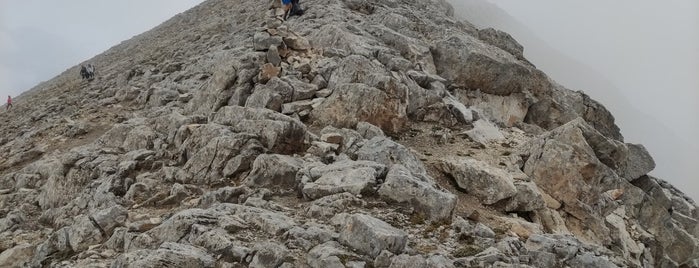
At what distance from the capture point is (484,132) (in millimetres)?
22406

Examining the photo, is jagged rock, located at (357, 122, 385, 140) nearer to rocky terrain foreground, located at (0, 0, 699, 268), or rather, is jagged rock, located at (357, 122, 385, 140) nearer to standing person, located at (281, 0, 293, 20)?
rocky terrain foreground, located at (0, 0, 699, 268)

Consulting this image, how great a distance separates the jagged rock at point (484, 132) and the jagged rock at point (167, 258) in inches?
508

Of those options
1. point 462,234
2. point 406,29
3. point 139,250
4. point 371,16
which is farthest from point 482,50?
point 139,250

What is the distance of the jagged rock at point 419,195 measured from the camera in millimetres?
14684

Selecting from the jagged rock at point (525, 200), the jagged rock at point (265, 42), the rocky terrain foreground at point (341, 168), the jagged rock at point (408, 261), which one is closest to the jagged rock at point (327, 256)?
the rocky terrain foreground at point (341, 168)

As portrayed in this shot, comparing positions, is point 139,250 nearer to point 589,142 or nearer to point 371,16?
point 589,142

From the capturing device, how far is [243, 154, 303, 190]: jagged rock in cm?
1647

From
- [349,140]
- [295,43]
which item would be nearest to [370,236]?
[349,140]

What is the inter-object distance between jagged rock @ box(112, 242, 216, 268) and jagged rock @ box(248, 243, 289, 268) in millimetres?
1026

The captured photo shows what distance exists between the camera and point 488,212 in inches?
669

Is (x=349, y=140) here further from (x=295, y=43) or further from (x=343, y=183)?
(x=295, y=43)

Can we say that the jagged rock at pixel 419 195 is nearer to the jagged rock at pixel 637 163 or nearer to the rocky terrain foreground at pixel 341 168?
the rocky terrain foreground at pixel 341 168

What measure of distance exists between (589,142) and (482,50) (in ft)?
31.9

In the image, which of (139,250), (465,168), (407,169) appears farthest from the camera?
(465,168)
